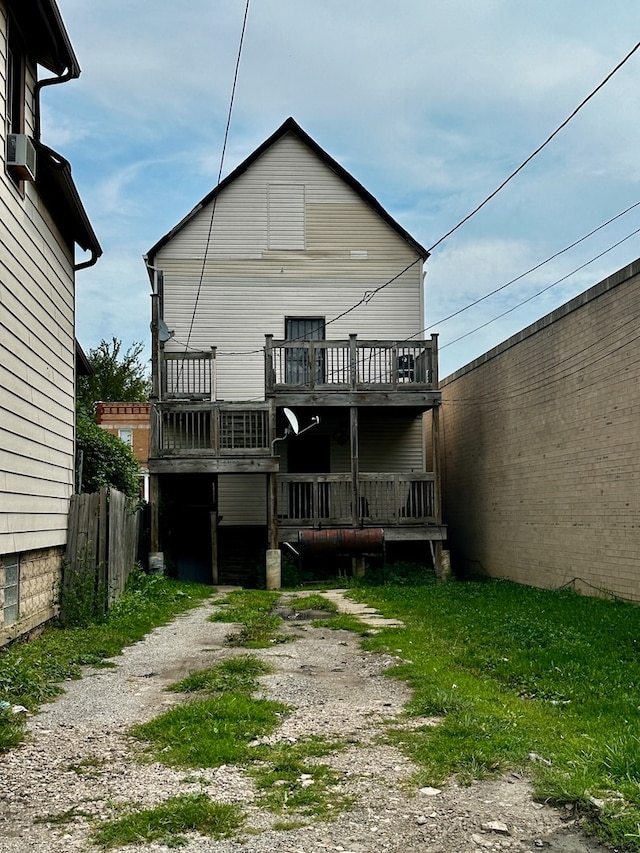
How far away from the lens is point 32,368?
9578 mm

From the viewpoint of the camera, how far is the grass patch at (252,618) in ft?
32.1

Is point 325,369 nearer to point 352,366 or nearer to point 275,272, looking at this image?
Result: point 352,366

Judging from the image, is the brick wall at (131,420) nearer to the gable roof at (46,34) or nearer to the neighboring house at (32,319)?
the neighboring house at (32,319)

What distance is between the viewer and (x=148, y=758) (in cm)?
512

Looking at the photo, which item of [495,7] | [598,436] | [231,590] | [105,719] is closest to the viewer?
[105,719]

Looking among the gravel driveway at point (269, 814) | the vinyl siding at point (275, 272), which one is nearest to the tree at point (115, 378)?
the vinyl siding at point (275, 272)

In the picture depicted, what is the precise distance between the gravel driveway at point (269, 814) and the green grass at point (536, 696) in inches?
7.5

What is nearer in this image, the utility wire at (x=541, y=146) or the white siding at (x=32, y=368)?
the utility wire at (x=541, y=146)

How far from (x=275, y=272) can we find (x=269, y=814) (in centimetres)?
1767

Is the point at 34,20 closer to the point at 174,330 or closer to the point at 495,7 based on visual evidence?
the point at 495,7

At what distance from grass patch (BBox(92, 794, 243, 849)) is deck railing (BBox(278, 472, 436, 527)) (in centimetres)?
1337

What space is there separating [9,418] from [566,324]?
944 cm

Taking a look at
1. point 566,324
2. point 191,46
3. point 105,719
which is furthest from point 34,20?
point 566,324

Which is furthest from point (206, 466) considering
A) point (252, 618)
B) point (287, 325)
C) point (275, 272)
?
point (275, 272)
